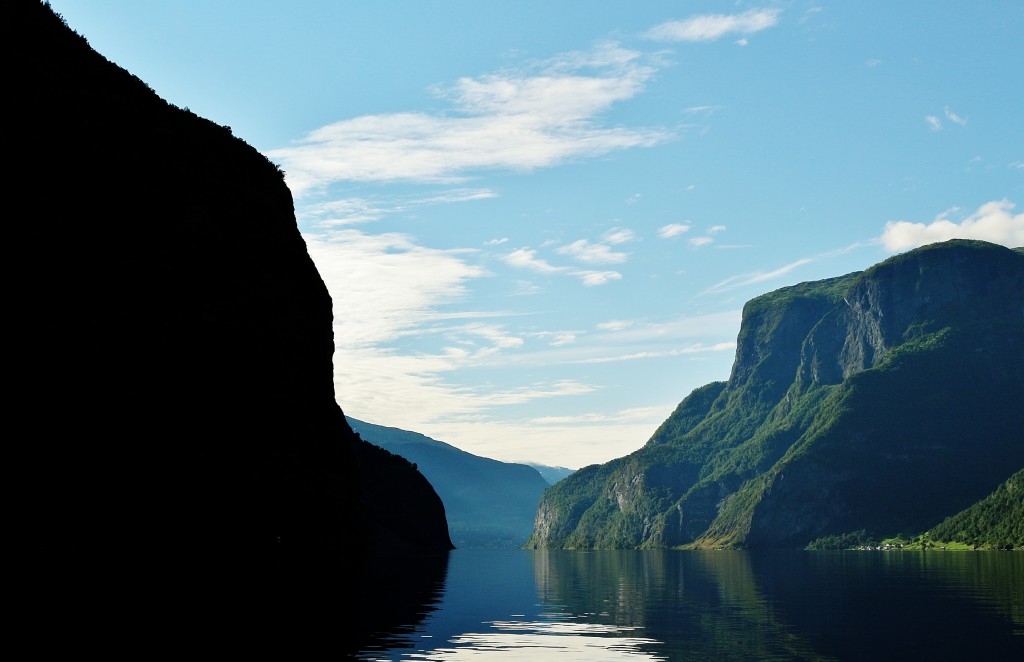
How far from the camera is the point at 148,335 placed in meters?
90.1

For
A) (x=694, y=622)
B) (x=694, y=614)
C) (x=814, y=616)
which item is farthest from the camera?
(x=694, y=614)

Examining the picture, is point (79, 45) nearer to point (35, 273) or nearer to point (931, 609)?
point (35, 273)

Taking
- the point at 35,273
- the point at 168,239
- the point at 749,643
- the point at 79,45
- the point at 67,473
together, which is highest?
the point at 79,45

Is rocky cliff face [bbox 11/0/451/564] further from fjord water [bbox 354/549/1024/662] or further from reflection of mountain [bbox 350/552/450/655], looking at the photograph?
fjord water [bbox 354/549/1024/662]

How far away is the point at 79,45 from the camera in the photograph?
115 meters

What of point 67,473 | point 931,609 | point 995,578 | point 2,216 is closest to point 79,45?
point 2,216

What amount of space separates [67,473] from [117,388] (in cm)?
965

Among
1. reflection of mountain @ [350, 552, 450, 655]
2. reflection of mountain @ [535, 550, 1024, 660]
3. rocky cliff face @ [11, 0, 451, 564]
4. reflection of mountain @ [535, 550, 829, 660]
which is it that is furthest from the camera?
rocky cliff face @ [11, 0, 451, 564]

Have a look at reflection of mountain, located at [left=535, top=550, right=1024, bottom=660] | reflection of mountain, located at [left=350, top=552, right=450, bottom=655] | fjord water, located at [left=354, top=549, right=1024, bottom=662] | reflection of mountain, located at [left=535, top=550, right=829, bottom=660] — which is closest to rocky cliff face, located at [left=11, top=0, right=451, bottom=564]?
reflection of mountain, located at [left=350, top=552, right=450, bottom=655]

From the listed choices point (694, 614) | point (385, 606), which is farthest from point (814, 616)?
point (385, 606)

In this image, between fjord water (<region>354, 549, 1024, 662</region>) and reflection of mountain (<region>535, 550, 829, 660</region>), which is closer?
fjord water (<region>354, 549, 1024, 662</region>)

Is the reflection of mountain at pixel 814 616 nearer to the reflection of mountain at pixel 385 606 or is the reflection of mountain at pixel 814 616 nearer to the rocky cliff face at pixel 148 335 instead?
the reflection of mountain at pixel 385 606

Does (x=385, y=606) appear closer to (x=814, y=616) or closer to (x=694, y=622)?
(x=694, y=622)

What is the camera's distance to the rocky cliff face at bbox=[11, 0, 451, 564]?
7919cm
